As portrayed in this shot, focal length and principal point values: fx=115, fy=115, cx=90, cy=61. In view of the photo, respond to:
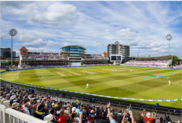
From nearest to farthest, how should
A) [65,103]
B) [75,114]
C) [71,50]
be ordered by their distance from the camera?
[75,114] → [65,103] → [71,50]

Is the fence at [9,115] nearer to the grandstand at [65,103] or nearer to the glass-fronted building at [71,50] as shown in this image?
the grandstand at [65,103]

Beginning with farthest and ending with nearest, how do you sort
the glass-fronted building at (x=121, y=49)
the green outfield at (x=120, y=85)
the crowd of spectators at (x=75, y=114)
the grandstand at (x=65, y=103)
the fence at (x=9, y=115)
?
the glass-fronted building at (x=121, y=49)
the green outfield at (x=120, y=85)
the crowd of spectators at (x=75, y=114)
the grandstand at (x=65, y=103)
the fence at (x=9, y=115)

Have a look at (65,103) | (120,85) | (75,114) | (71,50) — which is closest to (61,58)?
(71,50)

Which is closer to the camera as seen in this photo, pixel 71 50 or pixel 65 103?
pixel 65 103

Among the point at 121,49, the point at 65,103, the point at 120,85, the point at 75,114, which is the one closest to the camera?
the point at 75,114

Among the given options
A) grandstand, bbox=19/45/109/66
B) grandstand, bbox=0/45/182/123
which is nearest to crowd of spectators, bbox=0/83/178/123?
grandstand, bbox=0/45/182/123

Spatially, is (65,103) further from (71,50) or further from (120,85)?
(71,50)

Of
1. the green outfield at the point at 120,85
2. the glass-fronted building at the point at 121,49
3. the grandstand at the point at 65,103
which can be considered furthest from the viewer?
the glass-fronted building at the point at 121,49

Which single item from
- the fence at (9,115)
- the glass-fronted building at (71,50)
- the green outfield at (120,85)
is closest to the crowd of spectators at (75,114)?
the fence at (9,115)

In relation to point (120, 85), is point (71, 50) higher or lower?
higher

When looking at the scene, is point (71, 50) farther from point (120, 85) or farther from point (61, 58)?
point (120, 85)

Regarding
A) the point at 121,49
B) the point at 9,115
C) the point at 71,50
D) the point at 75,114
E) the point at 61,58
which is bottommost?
the point at 75,114

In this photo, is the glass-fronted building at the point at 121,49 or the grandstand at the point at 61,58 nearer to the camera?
the grandstand at the point at 61,58

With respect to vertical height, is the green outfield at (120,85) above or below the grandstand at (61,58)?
below
